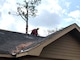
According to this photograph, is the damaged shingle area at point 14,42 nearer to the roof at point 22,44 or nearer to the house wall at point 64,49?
the roof at point 22,44

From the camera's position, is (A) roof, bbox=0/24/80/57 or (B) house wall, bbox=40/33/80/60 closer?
(A) roof, bbox=0/24/80/57

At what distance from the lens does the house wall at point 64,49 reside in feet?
33.4

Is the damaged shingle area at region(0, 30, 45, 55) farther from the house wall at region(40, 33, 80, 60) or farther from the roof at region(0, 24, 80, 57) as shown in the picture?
the house wall at region(40, 33, 80, 60)

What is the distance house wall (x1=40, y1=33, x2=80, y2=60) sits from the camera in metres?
10.2

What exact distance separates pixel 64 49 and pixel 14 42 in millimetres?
2359

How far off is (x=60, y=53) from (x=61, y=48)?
0.72ft

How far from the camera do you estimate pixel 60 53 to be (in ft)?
34.4

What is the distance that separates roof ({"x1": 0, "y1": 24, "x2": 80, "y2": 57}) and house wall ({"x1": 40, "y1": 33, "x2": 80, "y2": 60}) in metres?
0.43

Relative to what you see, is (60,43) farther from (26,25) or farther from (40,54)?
(26,25)

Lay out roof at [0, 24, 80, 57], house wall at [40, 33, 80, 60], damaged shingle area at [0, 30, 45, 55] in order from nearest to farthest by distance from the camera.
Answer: roof at [0, 24, 80, 57] → damaged shingle area at [0, 30, 45, 55] → house wall at [40, 33, 80, 60]

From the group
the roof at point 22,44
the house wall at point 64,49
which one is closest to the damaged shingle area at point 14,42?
the roof at point 22,44

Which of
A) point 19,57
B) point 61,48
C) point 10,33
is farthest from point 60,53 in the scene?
point 10,33

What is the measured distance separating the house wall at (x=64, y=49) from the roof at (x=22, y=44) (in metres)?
0.43

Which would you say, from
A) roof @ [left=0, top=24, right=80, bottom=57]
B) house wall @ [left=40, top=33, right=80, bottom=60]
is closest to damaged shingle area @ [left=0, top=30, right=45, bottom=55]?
roof @ [left=0, top=24, right=80, bottom=57]
